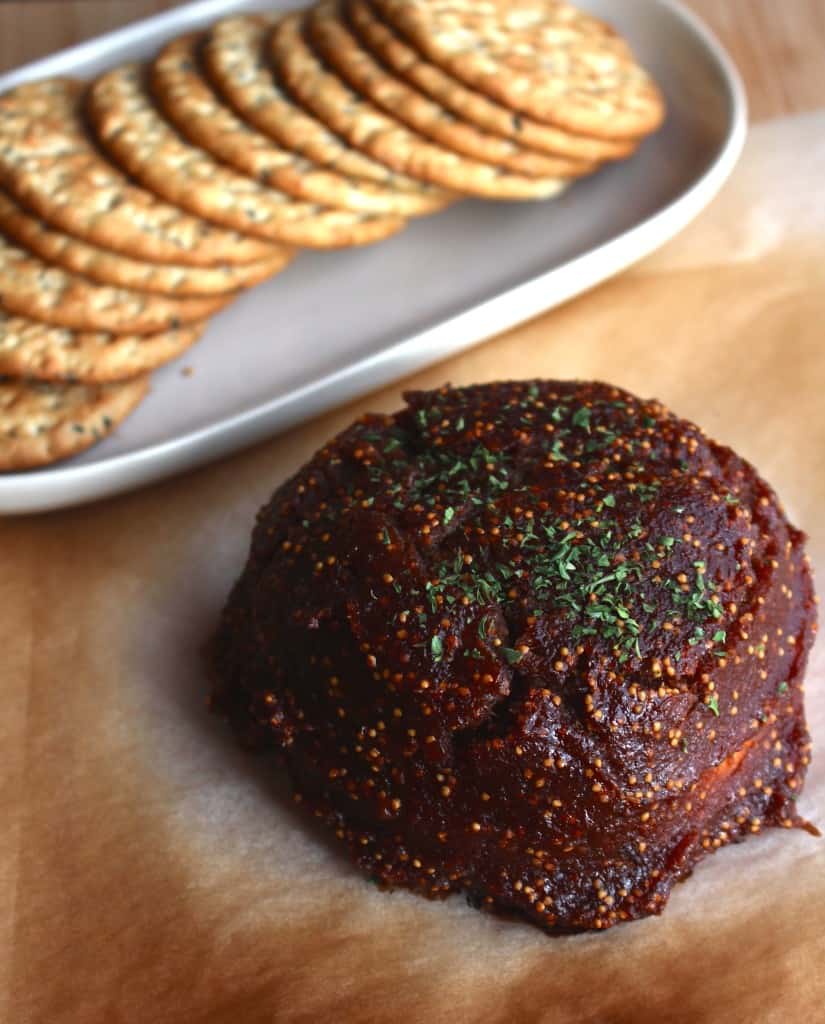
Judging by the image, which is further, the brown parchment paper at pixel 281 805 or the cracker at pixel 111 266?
the cracker at pixel 111 266

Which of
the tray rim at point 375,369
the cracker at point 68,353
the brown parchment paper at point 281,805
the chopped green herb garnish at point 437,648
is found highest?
the cracker at point 68,353

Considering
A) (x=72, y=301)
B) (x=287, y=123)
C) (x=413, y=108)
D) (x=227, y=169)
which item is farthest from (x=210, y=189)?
(x=413, y=108)

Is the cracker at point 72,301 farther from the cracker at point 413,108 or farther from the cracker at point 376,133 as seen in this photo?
the cracker at point 413,108

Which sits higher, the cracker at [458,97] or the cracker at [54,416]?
the cracker at [458,97]

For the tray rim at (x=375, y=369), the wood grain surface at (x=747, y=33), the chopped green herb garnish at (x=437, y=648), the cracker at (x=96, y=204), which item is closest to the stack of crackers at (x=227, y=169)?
the cracker at (x=96, y=204)

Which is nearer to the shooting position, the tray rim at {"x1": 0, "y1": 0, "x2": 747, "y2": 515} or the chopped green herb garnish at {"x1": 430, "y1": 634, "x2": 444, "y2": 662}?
the chopped green herb garnish at {"x1": 430, "y1": 634, "x2": 444, "y2": 662}

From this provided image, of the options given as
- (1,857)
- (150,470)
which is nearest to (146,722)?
(1,857)

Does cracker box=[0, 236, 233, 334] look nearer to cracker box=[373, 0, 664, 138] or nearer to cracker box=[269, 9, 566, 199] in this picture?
cracker box=[269, 9, 566, 199]

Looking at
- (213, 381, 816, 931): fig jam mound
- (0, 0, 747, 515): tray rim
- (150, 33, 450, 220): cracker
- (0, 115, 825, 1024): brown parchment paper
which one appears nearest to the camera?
(213, 381, 816, 931): fig jam mound

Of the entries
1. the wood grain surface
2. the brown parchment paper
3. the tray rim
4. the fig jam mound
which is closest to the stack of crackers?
the tray rim
